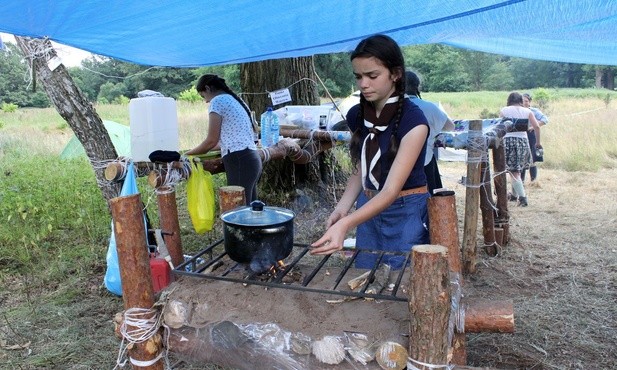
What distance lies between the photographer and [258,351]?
1682 mm

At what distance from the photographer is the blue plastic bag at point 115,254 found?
3010 millimetres

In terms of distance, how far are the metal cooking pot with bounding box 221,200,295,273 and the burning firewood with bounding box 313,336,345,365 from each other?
34 centimetres

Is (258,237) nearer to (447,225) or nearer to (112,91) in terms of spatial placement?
(447,225)

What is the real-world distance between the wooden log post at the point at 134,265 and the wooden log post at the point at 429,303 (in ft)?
3.39

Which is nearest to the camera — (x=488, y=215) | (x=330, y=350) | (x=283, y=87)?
(x=330, y=350)

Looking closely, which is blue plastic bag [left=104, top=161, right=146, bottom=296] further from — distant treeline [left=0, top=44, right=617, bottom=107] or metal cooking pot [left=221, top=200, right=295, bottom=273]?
distant treeline [left=0, top=44, right=617, bottom=107]

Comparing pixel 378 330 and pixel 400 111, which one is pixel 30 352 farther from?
pixel 400 111

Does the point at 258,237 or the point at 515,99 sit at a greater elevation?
the point at 515,99

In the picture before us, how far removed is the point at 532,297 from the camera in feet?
12.7

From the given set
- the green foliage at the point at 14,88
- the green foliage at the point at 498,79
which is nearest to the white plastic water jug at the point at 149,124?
the green foliage at the point at 14,88

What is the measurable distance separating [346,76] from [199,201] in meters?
19.6

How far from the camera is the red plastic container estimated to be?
2.73 metres

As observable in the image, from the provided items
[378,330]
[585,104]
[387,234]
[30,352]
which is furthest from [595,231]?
[585,104]

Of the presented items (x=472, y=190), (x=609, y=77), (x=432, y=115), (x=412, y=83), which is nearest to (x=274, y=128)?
(x=412, y=83)
